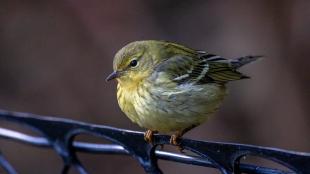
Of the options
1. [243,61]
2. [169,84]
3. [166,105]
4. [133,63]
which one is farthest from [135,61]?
[243,61]

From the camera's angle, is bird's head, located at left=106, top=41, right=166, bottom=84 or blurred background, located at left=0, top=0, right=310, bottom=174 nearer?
bird's head, located at left=106, top=41, right=166, bottom=84

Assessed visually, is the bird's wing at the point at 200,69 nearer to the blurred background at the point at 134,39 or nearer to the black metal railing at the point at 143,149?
the black metal railing at the point at 143,149

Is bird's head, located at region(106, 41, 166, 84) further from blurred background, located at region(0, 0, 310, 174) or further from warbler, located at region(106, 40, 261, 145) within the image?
blurred background, located at region(0, 0, 310, 174)

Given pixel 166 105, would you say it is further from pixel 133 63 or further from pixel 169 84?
pixel 133 63

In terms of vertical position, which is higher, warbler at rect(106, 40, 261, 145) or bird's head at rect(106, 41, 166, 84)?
bird's head at rect(106, 41, 166, 84)

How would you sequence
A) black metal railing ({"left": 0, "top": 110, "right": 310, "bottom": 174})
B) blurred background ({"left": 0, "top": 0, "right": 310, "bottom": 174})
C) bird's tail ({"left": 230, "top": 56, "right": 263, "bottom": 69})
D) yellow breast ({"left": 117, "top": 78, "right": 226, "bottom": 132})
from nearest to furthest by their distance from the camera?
black metal railing ({"left": 0, "top": 110, "right": 310, "bottom": 174}) → yellow breast ({"left": 117, "top": 78, "right": 226, "bottom": 132}) → bird's tail ({"left": 230, "top": 56, "right": 263, "bottom": 69}) → blurred background ({"left": 0, "top": 0, "right": 310, "bottom": 174})

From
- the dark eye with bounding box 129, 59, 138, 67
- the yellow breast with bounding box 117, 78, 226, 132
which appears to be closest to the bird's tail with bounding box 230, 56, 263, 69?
the yellow breast with bounding box 117, 78, 226, 132

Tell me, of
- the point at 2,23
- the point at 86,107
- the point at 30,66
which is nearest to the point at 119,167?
the point at 86,107
